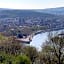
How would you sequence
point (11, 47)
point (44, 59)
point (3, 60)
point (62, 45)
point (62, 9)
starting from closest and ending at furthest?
point (62, 45) → point (44, 59) → point (3, 60) → point (11, 47) → point (62, 9)

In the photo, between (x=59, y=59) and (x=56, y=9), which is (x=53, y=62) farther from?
(x=56, y=9)

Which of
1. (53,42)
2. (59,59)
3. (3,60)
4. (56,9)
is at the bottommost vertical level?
(56,9)

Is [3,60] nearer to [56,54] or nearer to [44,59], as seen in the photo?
[44,59]

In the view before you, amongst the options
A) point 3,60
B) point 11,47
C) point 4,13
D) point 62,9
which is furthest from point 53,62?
point 62,9

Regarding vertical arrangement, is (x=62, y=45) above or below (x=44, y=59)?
above

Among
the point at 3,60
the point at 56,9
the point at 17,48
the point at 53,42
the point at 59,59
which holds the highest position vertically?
the point at 53,42

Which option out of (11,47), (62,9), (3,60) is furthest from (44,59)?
(62,9)

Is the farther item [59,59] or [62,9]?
[62,9]

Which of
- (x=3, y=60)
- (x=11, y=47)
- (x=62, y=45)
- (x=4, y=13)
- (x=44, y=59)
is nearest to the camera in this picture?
(x=62, y=45)

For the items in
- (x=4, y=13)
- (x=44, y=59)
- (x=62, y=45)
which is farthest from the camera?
(x=4, y=13)
